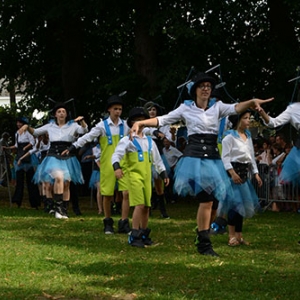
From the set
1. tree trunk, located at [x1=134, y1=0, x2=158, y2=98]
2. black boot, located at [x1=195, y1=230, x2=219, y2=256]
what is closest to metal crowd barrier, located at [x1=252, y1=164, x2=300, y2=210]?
tree trunk, located at [x1=134, y1=0, x2=158, y2=98]

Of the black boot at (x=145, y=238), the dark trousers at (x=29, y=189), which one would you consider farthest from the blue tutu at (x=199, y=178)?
the dark trousers at (x=29, y=189)

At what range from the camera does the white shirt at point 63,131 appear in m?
17.0

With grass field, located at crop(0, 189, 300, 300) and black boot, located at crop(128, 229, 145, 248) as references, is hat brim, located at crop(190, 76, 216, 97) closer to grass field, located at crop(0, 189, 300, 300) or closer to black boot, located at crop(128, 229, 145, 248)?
grass field, located at crop(0, 189, 300, 300)

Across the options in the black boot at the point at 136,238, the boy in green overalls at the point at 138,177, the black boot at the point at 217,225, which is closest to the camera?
the black boot at the point at 136,238

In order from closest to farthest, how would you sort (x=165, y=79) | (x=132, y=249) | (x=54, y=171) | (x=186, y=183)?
1. (x=186, y=183)
2. (x=132, y=249)
3. (x=54, y=171)
4. (x=165, y=79)

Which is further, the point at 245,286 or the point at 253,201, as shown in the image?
the point at 253,201

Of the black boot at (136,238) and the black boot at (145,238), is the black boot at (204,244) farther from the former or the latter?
the black boot at (145,238)

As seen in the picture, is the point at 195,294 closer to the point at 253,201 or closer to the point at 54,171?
the point at 253,201

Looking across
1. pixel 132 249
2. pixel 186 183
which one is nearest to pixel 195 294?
pixel 186 183

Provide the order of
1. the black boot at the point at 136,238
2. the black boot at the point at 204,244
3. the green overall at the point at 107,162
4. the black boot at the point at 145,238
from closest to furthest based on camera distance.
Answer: the black boot at the point at 204,244 < the black boot at the point at 136,238 < the black boot at the point at 145,238 < the green overall at the point at 107,162

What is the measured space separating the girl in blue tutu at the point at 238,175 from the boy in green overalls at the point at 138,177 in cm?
103

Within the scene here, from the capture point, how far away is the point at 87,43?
2984 cm

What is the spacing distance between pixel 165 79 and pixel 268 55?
2810 millimetres

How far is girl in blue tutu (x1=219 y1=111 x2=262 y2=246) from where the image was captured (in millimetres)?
11914
